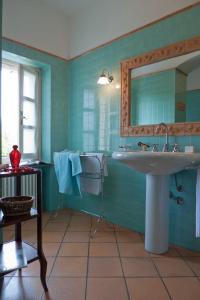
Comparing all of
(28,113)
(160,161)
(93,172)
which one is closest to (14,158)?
(160,161)

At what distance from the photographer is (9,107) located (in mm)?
2711

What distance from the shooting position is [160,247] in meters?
1.90

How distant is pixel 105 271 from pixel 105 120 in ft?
5.10

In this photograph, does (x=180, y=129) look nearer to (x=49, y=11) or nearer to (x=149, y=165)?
(x=149, y=165)

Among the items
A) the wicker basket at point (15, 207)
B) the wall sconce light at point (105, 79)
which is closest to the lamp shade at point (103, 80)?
the wall sconce light at point (105, 79)

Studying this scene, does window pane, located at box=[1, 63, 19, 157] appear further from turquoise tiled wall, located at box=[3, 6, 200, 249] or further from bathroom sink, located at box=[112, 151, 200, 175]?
bathroom sink, located at box=[112, 151, 200, 175]

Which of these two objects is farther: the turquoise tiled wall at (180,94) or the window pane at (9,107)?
the window pane at (9,107)

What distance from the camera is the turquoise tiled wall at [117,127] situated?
195cm

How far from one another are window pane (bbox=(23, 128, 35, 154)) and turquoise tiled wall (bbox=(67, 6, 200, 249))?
0.48 m

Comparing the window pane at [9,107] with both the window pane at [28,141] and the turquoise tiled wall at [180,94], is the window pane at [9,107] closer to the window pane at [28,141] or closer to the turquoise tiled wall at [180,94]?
the window pane at [28,141]

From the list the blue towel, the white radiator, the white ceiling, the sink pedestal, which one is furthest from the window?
the sink pedestal

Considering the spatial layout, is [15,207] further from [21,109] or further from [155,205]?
[21,109]

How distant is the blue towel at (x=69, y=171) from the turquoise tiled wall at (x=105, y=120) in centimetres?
39

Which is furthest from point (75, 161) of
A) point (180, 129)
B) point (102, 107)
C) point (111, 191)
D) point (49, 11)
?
point (49, 11)
